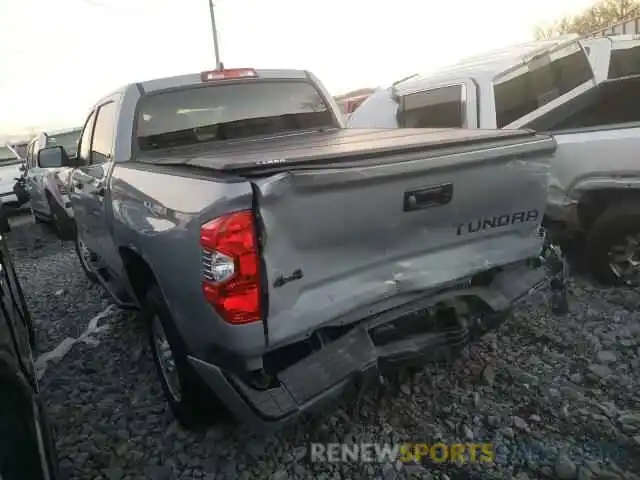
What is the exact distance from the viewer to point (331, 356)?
2.45 m

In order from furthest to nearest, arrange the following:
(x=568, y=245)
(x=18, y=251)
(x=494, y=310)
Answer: (x=18, y=251)
(x=568, y=245)
(x=494, y=310)

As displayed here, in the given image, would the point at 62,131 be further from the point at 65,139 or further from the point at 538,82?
the point at 538,82

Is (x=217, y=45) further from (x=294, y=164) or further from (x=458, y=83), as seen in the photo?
(x=294, y=164)

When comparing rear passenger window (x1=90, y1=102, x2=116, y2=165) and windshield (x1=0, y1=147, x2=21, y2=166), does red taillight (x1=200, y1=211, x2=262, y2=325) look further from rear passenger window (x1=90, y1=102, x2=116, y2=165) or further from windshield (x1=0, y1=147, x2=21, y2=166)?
windshield (x1=0, y1=147, x2=21, y2=166)

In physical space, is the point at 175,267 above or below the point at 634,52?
below

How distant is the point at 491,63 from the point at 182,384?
4093 mm

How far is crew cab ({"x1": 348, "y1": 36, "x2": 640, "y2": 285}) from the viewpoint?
13.6 feet

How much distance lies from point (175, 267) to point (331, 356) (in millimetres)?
805

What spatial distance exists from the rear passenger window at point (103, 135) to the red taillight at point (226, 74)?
0.71 m

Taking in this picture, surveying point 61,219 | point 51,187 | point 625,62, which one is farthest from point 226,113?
point 51,187

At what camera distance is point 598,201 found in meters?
4.33

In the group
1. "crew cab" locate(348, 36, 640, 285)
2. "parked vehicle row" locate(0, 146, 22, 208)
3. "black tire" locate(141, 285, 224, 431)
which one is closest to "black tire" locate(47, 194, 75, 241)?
"parked vehicle row" locate(0, 146, 22, 208)

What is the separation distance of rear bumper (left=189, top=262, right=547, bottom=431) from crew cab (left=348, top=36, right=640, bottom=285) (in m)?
1.75

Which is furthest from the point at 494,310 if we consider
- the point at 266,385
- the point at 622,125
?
the point at 622,125
